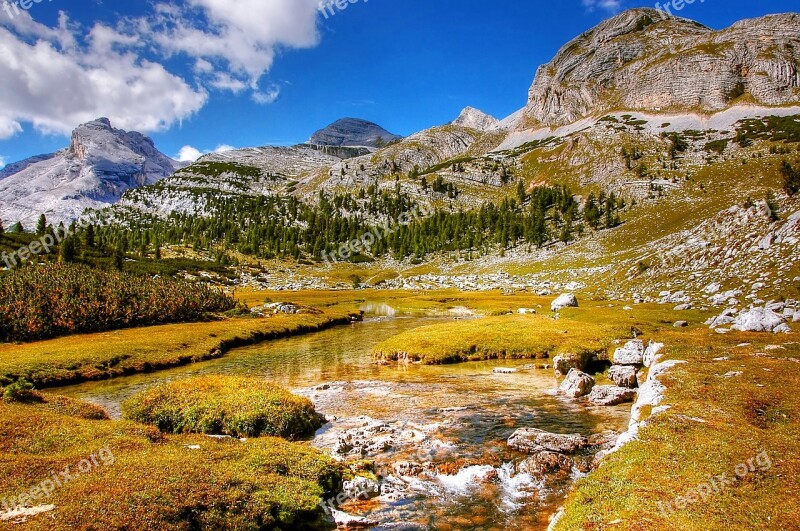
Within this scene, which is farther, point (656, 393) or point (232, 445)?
point (656, 393)

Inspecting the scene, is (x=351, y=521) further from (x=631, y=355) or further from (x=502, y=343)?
(x=502, y=343)

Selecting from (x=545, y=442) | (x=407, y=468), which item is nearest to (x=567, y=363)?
(x=545, y=442)

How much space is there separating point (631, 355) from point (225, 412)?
29.9m

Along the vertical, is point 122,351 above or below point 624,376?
below

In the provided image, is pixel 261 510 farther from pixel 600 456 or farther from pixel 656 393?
pixel 656 393

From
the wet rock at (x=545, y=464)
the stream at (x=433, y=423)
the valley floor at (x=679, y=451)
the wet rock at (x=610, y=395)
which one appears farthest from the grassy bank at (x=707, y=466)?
the wet rock at (x=610, y=395)

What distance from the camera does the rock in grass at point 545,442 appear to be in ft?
61.4

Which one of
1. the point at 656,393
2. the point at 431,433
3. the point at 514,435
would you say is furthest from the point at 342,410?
the point at 656,393

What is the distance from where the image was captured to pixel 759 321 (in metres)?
37.6

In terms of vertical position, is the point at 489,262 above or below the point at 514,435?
above

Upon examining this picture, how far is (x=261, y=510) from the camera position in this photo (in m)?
12.9

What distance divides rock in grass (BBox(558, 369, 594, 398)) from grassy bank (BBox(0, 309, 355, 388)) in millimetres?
36760

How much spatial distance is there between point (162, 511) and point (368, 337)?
47354 millimetres

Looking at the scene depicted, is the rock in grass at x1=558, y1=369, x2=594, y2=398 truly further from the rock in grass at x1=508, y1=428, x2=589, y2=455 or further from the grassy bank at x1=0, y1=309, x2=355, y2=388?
the grassy bank at x1=0, y1=309, x2=355, y2=388
